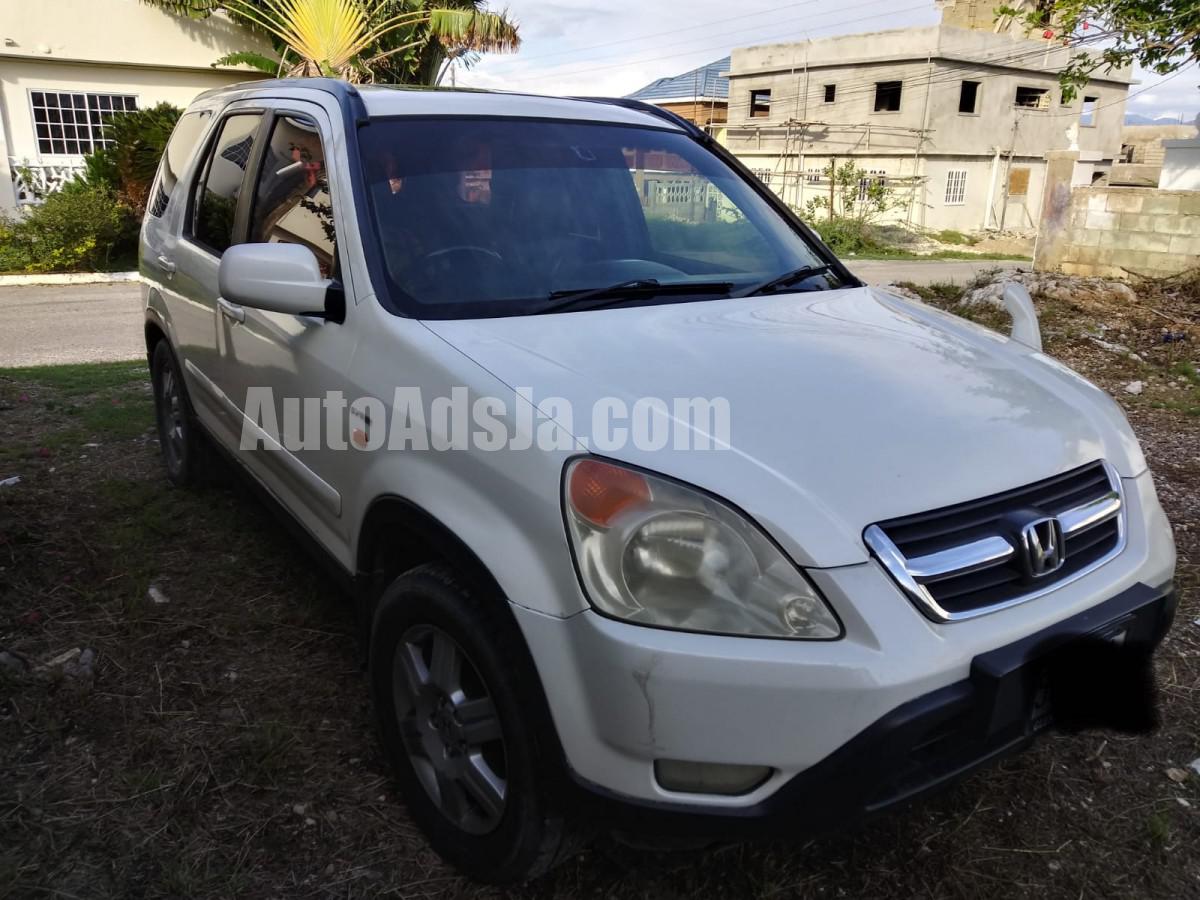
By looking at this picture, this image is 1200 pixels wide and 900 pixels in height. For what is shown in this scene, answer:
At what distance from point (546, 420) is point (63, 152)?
59.4ft

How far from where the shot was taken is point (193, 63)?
1698 cm

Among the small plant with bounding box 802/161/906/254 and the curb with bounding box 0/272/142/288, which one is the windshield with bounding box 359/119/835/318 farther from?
the small plant with bounding box 802/161/906/254

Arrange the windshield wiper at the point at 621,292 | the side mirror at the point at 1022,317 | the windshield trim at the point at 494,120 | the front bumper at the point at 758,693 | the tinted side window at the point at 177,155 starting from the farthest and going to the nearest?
1. the tinted side window at the point at 177,155
2. the side mirror at the point at 1022,317
3. the windshield wiper at the point at 621,292
4. the windshield trim at the point at 494,120
5. the front bumper at the point at 758,693

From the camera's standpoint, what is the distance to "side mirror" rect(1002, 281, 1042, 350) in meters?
2.94

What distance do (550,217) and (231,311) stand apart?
127cm

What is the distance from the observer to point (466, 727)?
206 cm

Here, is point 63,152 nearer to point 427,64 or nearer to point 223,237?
point 427,64

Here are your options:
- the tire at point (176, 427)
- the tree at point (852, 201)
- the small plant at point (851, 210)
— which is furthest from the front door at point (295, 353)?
the tree at point (852, 201)

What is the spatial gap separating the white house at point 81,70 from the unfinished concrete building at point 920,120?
1900cm

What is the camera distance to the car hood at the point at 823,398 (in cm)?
177

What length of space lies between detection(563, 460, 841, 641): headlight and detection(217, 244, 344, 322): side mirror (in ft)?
3.69

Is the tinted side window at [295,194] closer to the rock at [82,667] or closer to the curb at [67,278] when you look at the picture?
the rock at [82,667]

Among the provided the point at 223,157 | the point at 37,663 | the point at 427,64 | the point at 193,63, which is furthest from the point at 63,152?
the point at 37,663

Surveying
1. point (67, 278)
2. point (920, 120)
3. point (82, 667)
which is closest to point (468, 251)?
point (82, 667)
